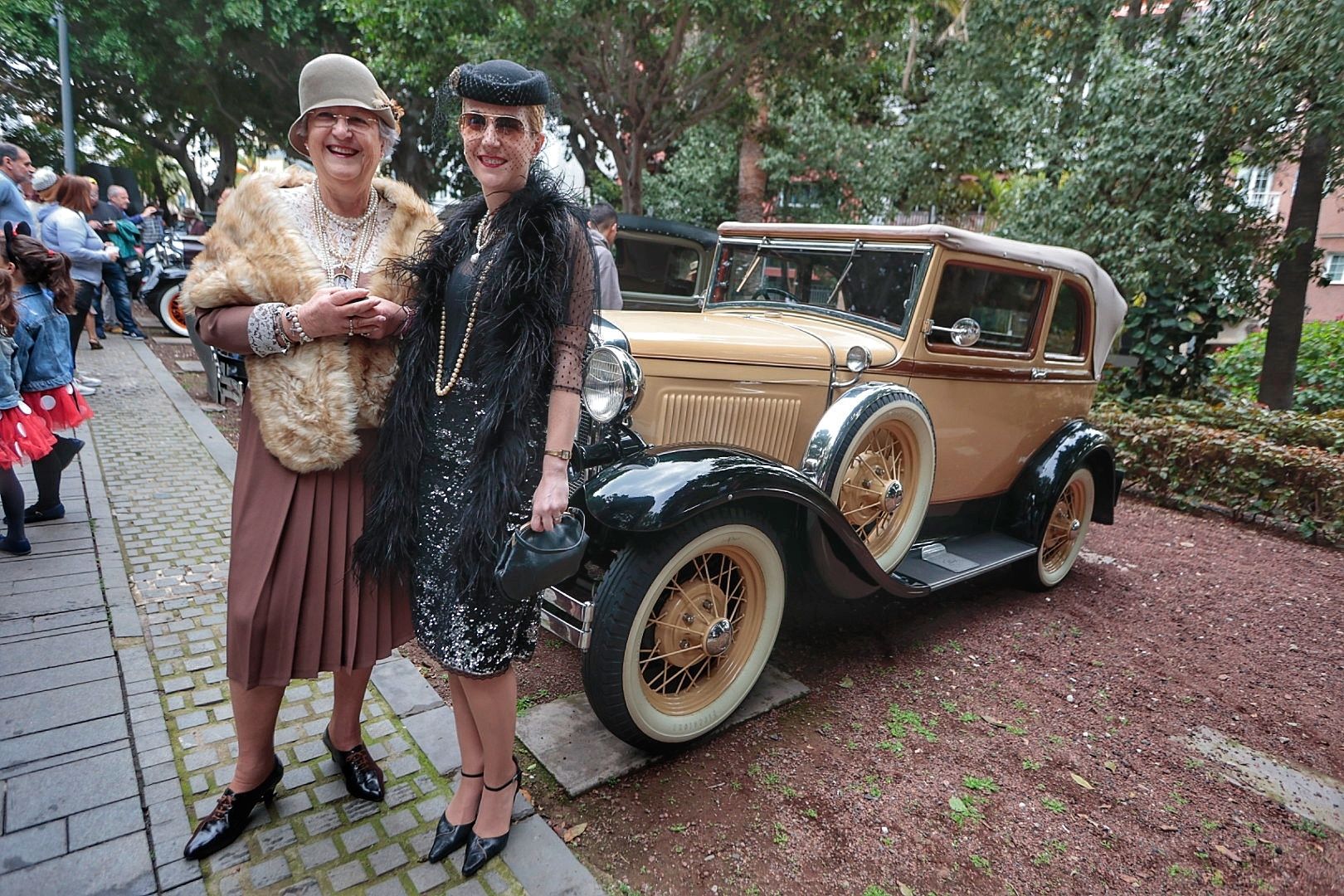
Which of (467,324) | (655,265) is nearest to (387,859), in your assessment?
(467,324)

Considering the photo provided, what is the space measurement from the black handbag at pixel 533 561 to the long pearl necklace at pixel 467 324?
394mm

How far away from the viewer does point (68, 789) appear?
2172 millimetres

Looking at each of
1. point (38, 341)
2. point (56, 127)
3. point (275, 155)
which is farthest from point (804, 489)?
point (275, 155)

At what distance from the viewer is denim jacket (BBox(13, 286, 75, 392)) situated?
3566 mm

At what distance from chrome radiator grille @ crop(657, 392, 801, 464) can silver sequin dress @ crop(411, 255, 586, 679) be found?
3.98ft

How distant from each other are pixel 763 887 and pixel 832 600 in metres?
1.98

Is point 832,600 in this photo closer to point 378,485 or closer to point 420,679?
point 420,679

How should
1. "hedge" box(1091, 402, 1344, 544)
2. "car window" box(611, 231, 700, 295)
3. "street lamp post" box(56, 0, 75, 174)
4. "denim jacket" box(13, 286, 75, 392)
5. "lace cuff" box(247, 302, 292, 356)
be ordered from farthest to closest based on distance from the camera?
"street lamp post" box(56, 0, 75, 174) < "car window" box(611, 231, 700, 295) < "hedge" box(1091, 402, 1344, 544) < "denim jacket" box(13, 286, 75, 392) < "lace cuff" box(247, 302, 292, 356)

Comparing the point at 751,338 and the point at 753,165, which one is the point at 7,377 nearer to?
the point at 751,338

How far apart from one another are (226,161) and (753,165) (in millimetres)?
16150

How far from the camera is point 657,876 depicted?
2.09 meters

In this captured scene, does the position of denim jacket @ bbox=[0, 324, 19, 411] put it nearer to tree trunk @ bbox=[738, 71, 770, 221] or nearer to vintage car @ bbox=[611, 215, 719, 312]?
vintage car @ bbox=[611, 215, 719, 312]

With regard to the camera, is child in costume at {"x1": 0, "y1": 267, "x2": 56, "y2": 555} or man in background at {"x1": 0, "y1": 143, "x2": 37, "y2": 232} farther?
man in background at {"x1": 0, "y1": 143, "x2": 37, "y2": 232}

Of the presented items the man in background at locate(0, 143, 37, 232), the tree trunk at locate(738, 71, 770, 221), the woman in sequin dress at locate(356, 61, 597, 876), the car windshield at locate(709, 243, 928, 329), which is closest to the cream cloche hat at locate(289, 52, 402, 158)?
the woman in sequin dress at locate(356, 61, 597, 876)
